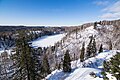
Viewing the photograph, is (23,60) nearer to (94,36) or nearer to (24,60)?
(24,60)

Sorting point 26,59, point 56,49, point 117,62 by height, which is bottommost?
point 56,49

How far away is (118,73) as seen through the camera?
1263 centimetres

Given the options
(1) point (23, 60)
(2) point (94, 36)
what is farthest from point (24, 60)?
(2) point (94, 36)

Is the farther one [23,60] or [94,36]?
[94,36]

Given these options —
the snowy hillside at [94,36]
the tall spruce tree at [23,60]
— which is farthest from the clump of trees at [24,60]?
the snowy hillside at [94,36]

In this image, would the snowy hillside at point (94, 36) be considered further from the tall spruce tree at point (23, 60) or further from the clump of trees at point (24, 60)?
the tall spruce tree at point (23, 60)

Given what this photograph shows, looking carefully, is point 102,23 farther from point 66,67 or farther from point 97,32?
point 66,67

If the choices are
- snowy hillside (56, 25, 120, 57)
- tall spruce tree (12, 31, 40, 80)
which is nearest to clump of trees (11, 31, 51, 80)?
tall spruce tree (12, 31, 40, 80)

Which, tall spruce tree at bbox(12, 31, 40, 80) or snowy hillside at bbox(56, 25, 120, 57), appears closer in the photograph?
tall spruce tree at bbox(12, 31, 40, 80)

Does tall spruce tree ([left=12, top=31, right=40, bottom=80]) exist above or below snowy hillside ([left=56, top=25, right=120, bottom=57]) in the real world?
above

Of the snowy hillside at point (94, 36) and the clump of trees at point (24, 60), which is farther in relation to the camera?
the snowy hillside at point (94, 36)

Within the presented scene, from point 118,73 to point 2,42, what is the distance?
17759 centimetres

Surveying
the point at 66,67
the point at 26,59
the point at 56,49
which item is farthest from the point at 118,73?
the point at 56,49

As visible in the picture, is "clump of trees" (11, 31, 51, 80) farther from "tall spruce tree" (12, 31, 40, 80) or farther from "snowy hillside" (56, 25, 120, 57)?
"snowy hillside" (56, 25, 120, 57)
